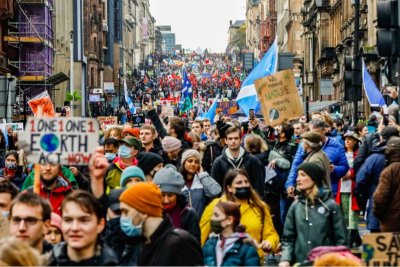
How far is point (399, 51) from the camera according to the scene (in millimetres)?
11266

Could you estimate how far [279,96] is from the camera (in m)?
17.8

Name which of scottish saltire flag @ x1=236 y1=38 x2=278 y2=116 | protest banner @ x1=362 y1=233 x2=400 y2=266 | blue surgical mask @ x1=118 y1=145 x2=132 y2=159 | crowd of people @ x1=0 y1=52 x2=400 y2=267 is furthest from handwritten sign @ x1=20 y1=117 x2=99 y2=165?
scottish saltire flag @ x1=236 y1=38 x2=278 y2=116

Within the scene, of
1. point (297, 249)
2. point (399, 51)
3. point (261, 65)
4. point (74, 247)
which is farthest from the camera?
point (261, 65)

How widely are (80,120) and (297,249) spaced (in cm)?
236

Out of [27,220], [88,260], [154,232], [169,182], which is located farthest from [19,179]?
[88,260]

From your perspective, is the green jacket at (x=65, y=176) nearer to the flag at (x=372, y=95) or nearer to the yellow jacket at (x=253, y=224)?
the yellow jacket at (x=253, y=224)

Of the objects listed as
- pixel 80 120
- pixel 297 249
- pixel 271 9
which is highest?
pixel 271 9

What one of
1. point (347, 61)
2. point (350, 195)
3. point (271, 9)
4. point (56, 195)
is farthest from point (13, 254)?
point (271, 9)

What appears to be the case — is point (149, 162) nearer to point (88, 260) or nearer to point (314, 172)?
point (314, 172)

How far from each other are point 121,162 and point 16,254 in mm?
6491

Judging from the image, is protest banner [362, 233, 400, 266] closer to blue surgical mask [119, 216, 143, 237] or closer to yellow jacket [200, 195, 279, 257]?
blue surgical mask [119, 216, 143, 237]

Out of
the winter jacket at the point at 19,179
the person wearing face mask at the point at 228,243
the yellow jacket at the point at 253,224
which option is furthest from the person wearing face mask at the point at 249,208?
the winter jacket at the point at 19,179

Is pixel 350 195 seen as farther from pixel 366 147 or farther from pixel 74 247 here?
pixel 74 247

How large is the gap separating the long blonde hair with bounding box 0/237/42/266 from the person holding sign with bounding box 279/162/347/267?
3606mm
